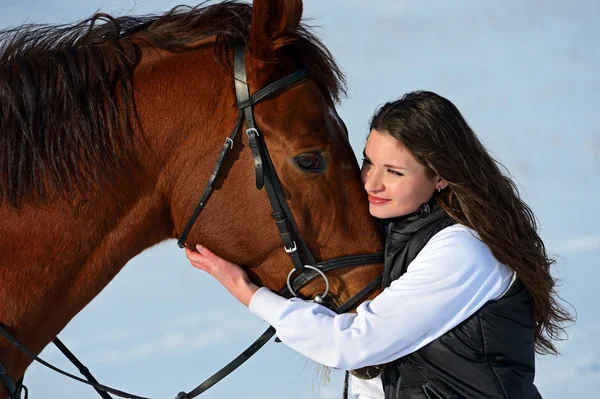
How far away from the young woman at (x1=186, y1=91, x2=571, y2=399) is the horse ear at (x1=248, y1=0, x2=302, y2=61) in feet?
1.82

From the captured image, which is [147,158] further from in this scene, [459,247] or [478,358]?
[478,358]

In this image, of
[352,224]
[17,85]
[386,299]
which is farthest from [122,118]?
[386,299]

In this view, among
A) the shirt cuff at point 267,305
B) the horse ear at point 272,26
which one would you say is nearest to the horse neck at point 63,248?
the shirt cuff at point 267,305

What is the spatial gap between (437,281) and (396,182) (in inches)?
18.6

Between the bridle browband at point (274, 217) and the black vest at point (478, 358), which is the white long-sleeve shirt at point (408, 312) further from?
the bridle browband at point (274, 217)

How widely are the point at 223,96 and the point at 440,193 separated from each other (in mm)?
1013

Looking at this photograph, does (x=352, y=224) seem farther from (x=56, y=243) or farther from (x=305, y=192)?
(x=56, y=243)

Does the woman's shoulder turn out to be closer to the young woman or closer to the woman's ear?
the young woman

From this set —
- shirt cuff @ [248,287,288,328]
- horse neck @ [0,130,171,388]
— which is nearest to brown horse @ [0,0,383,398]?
horse neck @ [0,130,171,388]

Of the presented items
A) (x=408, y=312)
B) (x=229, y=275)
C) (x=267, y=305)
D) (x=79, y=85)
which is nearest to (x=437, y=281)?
(x=408, y=312)

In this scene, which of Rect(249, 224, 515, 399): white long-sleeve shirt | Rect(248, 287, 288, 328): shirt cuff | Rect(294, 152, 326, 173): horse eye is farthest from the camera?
Rect(294, 152, 326, 173): horse eye

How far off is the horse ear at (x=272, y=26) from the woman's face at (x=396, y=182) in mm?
593

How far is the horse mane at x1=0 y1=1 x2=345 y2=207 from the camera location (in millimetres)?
2975

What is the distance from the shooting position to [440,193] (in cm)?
325
